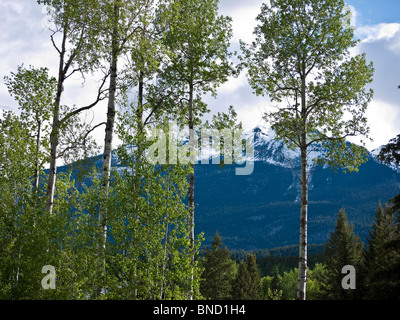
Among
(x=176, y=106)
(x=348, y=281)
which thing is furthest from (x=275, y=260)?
(x=176, y=106)

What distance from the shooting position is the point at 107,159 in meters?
13.0

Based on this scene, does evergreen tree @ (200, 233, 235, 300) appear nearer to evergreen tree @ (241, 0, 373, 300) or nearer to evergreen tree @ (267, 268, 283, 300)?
evergreen tree @ (267, 268, 283, 300)

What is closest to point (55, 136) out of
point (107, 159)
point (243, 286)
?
point (107, 159)

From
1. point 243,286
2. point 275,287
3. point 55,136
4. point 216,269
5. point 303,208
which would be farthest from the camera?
point 275,287

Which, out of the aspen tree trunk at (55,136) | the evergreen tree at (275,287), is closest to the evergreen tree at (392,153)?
the aspen tree trunk at (55,136)

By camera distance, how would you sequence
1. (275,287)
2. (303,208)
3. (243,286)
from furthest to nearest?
(275,287) → (243,286) → (303,208)

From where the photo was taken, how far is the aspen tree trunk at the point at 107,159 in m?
11.6

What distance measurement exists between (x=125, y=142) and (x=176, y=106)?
21.2ft

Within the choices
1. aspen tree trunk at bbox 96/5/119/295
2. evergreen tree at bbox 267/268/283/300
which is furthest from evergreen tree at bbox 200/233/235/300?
aspen tree trunk at bbox 96/5/119/295

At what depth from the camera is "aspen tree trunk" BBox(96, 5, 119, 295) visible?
Answer: 11.6 m

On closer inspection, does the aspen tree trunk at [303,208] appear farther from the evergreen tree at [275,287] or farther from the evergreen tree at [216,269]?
→ the evergreen tree at [216,269]

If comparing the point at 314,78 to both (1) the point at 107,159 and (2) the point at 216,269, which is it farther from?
(2) the point at 216,269

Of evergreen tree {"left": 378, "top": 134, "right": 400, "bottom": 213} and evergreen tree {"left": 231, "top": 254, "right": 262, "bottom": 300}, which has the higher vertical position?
evergreen tree {"left": 378, "top": 134, "right": 400, "bottom": 213}
